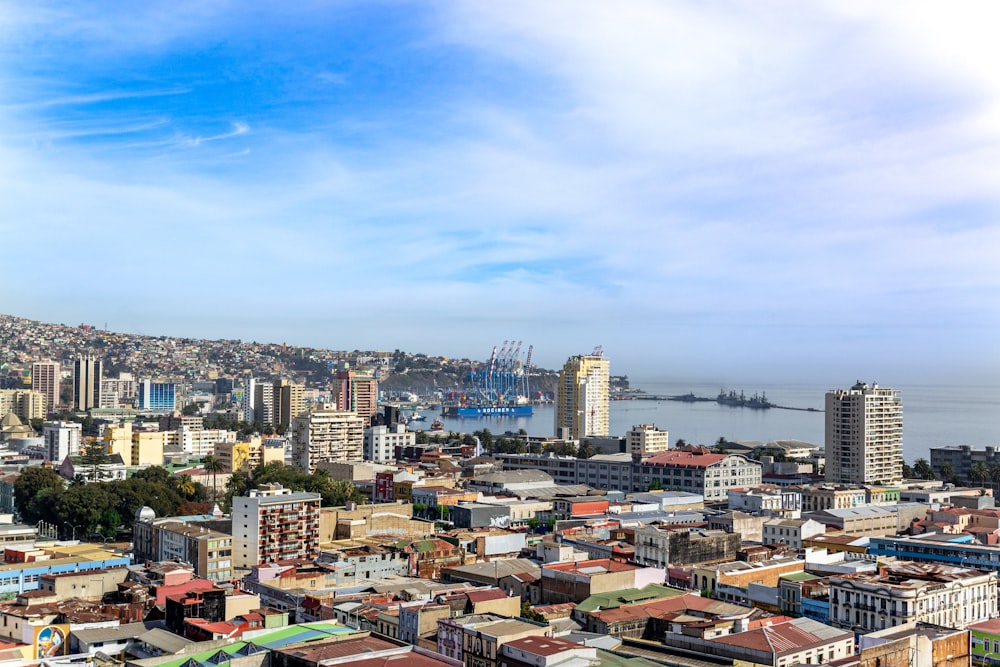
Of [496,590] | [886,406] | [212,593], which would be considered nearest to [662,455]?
[886,406]

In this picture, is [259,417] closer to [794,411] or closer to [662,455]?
[662,455]

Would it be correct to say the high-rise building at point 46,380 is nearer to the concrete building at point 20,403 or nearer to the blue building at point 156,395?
the blue building at point 156,395

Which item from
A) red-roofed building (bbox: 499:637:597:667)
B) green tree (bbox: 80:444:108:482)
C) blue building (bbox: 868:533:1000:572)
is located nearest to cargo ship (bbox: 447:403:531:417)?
green tree (bbox: 80:444:108:482)

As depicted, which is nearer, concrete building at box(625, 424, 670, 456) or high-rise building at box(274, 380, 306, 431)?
concrete building at box(625, 424, 670, 456)

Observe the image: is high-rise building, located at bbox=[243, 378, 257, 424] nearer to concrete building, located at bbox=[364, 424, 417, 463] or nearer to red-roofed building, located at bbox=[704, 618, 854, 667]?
concrete building, located at bbox=[364, 424, 417, 463]

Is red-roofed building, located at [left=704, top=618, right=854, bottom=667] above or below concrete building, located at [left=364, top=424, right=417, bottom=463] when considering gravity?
below

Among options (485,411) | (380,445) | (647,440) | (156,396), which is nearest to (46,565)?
(380,445)

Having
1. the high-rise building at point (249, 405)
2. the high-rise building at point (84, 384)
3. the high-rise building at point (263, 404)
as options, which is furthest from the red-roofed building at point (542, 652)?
the high-rise building at point (84, 384)
